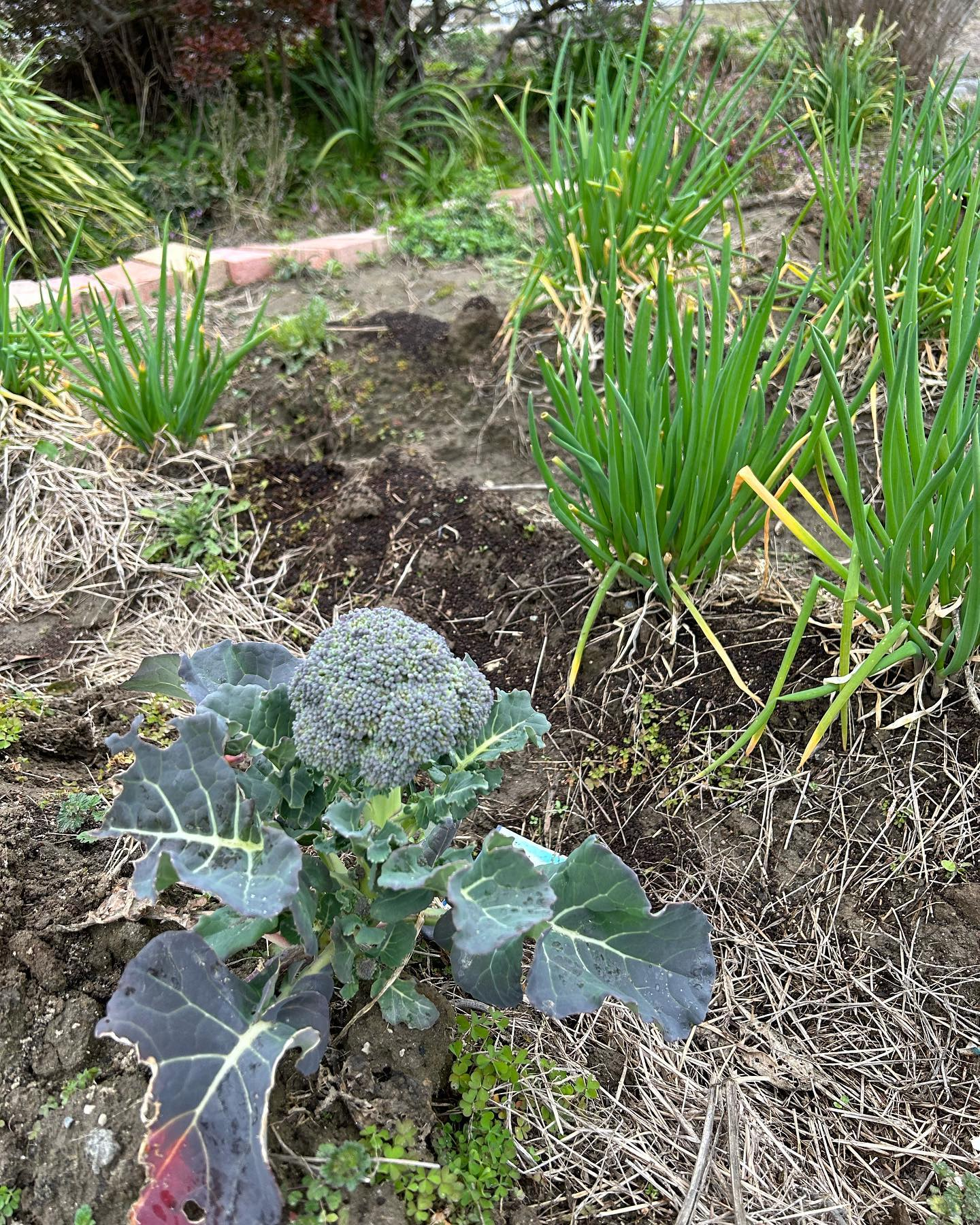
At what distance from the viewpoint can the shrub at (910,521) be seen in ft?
4.36

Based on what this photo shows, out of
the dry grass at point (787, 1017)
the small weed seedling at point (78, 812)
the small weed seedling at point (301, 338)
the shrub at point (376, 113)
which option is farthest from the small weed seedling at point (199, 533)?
the shrub at point (376, 113)

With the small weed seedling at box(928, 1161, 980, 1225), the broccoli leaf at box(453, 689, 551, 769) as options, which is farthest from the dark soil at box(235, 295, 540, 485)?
the small weed seedling at box(928, 1161, 980, 1225)

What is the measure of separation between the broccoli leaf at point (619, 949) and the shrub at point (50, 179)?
340cm

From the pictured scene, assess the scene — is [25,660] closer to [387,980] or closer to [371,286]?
[387,980]

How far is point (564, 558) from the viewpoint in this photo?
6.73ft

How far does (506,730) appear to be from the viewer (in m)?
1.28

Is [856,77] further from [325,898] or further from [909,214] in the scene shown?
[325,898]

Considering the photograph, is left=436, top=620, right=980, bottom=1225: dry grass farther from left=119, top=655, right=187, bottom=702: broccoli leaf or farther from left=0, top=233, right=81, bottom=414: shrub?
left=0, top=233, right=81, bottom=414: shrub

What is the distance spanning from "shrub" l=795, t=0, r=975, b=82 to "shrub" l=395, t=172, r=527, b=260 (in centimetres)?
162

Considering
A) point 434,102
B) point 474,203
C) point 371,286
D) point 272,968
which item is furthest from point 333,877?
point 434,102

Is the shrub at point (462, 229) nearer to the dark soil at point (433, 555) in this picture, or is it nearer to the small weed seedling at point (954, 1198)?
the dark soil at point (433, 555)

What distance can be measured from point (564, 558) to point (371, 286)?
77.4 inches

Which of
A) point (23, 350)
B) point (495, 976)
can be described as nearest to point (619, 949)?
point (495, 976)

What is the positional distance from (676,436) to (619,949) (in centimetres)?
92
